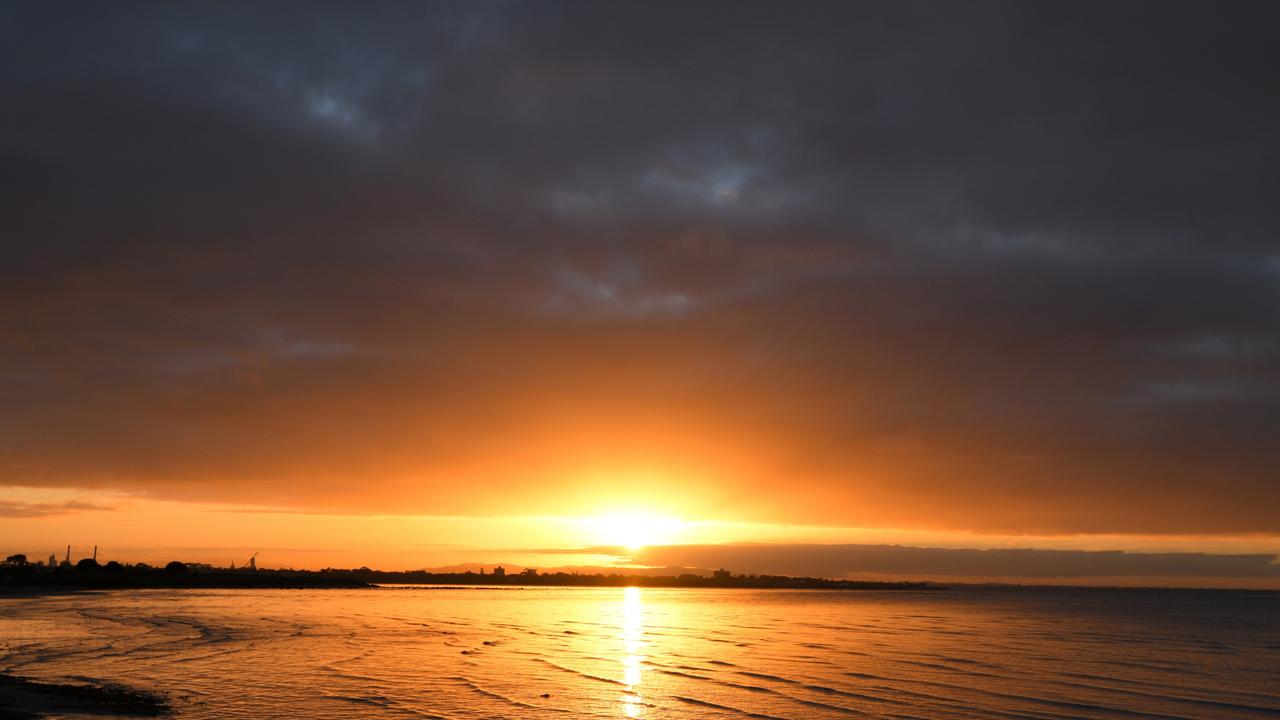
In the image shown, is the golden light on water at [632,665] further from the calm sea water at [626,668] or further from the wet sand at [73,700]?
the wet sand at [73,700]

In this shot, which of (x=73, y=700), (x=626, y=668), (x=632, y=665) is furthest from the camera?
(x=632, y=665)

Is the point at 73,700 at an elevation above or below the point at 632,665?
above

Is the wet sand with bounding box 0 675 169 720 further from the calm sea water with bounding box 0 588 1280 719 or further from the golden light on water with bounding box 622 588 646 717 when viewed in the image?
the golden light on water with bounding box 622 588 646 717

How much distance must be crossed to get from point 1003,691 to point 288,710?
36767mm

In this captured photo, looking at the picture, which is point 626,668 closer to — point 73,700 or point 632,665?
point 632,665

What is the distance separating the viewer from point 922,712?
39.9 meters

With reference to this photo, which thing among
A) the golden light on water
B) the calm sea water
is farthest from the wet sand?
the golden light on water

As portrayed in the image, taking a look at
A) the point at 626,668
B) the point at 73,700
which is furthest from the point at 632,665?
the point at 73,700

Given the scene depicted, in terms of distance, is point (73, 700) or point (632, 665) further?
point (632, 665)

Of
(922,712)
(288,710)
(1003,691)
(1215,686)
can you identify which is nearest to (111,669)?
(288,710)

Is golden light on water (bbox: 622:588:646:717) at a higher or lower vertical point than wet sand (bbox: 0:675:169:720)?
lower

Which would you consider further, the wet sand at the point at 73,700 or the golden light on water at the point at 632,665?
the golden light on water at the point at 632,665

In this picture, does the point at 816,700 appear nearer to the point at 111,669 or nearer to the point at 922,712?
the point at 922,712

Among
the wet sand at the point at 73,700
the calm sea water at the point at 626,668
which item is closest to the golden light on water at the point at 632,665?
the calm sea water at the point at 626,668
